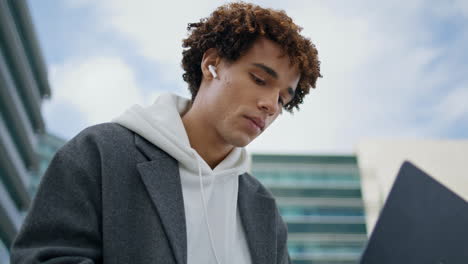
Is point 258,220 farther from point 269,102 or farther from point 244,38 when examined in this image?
point 244,38

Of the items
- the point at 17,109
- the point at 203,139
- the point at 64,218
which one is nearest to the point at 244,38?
the point at 203,139

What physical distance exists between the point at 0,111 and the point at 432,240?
2480 centimetres

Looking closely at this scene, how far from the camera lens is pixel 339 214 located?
141ft

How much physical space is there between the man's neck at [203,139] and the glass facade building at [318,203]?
39111 millimetres

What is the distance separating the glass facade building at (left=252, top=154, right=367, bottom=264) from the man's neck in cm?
3911

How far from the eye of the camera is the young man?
148 cm

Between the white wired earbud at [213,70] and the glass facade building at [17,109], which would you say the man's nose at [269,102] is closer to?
the white wired earbud at [213,70]

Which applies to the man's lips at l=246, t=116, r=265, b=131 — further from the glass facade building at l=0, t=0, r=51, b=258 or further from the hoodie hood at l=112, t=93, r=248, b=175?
the glass facade building at l=0, t=0, r=51, b=258

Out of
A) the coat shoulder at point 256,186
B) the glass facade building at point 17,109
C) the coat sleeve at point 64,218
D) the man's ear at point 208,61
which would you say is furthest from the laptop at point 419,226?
the glass facade building at point 17,109

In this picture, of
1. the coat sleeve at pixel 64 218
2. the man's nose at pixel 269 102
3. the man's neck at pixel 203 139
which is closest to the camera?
the coat sleeve at pixel 64 218

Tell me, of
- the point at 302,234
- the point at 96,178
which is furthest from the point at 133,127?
the point at 302,234

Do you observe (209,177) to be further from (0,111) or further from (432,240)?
(0,111)

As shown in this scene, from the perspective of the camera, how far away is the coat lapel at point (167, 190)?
5.14 feet

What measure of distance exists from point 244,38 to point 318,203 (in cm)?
4228
